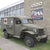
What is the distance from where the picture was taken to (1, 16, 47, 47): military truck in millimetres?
6812

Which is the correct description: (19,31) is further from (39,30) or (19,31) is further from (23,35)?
(39,30)

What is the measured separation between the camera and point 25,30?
7531 mm

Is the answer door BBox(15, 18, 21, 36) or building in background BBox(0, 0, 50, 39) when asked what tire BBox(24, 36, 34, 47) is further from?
building in background BBox(0, 0, 50, 39)

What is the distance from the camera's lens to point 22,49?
6340mm

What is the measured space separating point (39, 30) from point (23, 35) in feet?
4.84

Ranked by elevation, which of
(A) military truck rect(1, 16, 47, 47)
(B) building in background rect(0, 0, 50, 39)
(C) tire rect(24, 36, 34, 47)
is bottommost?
(C) tire rect(24, 36, 34, 47)

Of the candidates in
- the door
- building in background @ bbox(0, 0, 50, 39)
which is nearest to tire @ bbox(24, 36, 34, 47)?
the door

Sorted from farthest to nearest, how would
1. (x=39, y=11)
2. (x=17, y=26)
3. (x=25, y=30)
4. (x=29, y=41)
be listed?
(x=39, y=11), (x=17, y=26), (x=25, y=30), (x=29, y=41)

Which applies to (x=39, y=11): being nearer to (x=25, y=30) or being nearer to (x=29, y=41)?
(x=25, y=30)

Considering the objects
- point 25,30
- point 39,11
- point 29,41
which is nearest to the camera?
point 29,41

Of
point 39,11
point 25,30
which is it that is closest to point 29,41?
point 25,30

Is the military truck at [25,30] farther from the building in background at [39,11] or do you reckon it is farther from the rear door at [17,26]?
the building in background at [39,11]

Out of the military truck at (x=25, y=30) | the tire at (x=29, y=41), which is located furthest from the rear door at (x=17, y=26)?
the tire at (x=29, y=41)

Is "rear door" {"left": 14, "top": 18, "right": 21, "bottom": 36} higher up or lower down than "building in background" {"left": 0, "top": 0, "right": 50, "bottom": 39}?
lower down
